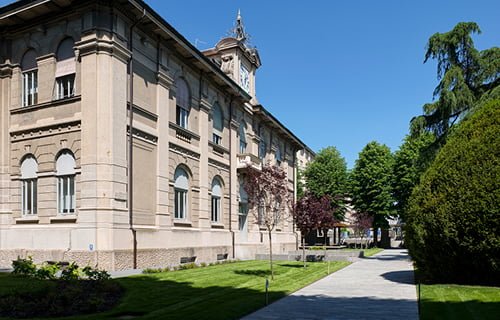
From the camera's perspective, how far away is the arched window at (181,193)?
25.0 metres

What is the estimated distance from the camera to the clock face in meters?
36.5

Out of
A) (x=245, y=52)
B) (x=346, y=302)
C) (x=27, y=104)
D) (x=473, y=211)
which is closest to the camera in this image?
(x=346, y=302)

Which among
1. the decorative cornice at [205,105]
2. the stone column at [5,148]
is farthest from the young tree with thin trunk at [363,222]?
the stone column at [5,148]

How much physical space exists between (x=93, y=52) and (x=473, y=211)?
50.4 ft

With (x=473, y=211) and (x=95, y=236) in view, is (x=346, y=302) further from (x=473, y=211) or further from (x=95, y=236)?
(x=95, y=236)

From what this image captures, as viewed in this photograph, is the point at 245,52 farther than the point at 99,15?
Yes

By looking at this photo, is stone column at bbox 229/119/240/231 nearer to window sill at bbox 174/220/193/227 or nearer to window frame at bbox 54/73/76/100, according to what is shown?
window sill at bbox 174/220/193/227

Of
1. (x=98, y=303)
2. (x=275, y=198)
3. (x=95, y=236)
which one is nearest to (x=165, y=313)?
(x=98, y=303)

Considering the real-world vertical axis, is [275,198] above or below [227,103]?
below

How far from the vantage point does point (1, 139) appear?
22.3 m

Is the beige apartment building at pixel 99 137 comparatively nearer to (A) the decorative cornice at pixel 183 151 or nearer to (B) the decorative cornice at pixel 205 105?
(A) the decorative cornice at pixel 183 151

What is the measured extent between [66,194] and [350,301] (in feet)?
43.0

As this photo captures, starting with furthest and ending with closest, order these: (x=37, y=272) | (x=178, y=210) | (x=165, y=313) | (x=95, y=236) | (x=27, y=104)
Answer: (x=178, y=210), (x=27, y=104), (x=95, y=236), (x=37, y=272), (x=165, y=313)

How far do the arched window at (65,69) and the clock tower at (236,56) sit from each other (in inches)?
611
